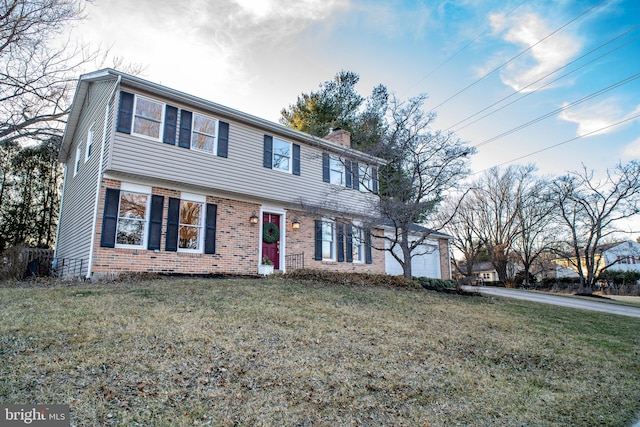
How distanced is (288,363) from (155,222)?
729 centimetres

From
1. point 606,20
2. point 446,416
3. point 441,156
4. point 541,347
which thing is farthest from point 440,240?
point 446,416

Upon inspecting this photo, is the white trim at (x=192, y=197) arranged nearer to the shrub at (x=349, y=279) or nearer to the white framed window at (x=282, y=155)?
the white framed window at (x=282, y=155)

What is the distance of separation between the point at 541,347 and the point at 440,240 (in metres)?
14.7

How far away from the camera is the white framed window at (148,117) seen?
10234 mm

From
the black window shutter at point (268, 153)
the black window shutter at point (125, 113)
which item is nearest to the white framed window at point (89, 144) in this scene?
the black window shutter at point (125, 113)

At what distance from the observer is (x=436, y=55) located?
43.0 feet

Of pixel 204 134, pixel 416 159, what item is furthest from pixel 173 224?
pixel 416 159

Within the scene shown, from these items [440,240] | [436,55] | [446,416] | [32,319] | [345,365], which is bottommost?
[446,416]

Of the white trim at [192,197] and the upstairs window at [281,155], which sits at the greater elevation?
the upstairs window at [281,155]

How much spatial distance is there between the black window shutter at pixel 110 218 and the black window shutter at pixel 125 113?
1.62m

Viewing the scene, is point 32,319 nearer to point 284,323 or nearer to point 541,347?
point 284,323

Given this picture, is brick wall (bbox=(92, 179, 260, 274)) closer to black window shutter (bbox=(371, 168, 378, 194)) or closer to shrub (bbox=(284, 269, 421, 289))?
shrub (bbox=(284, 269, 421, 289))

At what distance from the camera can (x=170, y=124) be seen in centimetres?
1075

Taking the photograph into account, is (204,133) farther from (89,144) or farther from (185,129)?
(89,144)
